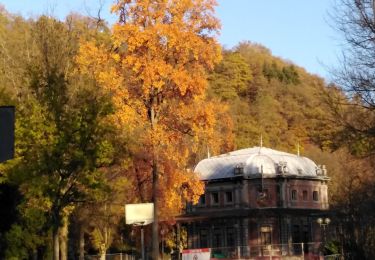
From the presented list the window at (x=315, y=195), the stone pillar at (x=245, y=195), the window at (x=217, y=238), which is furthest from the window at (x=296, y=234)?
the window at (x=217, y=238)

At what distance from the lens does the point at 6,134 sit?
7980 millimetres

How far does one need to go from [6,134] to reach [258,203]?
57.2 metres

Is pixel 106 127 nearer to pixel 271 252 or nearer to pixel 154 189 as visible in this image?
pixel 154 189

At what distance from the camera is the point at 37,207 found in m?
24.1

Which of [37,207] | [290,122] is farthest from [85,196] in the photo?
[290,122]

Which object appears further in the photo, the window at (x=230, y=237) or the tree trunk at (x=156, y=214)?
the window at (x=230, y=237)

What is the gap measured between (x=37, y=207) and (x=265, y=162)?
43140 mm

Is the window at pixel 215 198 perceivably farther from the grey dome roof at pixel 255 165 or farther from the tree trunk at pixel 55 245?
the tree trunk at pixel 55 245

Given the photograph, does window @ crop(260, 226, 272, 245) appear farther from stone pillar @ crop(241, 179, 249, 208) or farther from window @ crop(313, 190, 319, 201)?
window @ crop(313, 190, 319, 201)

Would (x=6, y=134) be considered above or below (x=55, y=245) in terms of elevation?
above

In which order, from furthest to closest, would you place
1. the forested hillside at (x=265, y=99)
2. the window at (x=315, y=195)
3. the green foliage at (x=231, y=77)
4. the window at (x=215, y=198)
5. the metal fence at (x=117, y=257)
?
the green foliage at (x=231, y=77), the forested hillside at (x=265, y=99), the window at (x=315, y=195), the window at (x=215, y=198), the metal fence at (x=117, y=257)

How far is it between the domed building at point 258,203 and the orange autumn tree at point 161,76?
3513cm

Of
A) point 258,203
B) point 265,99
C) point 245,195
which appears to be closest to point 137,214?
point 245,195

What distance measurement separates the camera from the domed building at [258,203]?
62906mm
